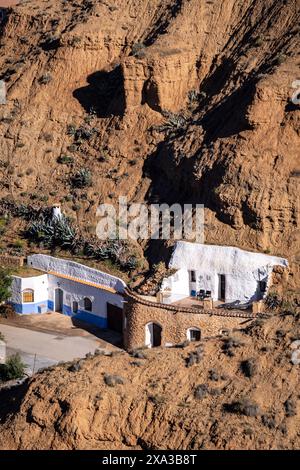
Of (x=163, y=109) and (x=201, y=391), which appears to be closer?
(x=201, y=391)

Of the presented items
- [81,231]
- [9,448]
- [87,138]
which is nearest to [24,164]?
[87,138]

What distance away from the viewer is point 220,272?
3419 centimetres

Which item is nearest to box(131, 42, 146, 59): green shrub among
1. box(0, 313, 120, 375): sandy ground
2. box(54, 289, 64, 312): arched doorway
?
box(54, 289, 64, 312): arched doorway

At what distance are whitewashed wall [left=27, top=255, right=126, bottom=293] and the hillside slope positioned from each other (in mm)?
12011

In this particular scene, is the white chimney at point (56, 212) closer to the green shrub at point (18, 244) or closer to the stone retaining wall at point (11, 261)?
the green shrub at point (18, 244)

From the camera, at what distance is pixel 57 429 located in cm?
2205

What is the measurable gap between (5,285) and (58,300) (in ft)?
9.26

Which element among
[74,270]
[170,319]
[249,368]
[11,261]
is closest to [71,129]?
[11,261]

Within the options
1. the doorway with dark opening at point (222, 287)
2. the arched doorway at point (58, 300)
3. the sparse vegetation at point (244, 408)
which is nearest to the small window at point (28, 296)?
the arched doorway at point (58, 300)

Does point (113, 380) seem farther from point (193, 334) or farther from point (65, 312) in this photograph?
point (65, 312)

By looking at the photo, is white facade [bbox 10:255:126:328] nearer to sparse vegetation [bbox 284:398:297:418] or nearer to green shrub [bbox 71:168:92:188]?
green shrub [bbox 71:168:92:188]

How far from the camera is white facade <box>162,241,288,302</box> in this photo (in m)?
33.4

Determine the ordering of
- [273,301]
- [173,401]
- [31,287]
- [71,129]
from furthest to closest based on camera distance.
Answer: [71,129]
[31,287]
[273,301]
[173,401]

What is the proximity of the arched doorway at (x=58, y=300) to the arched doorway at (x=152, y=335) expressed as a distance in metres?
6.64
